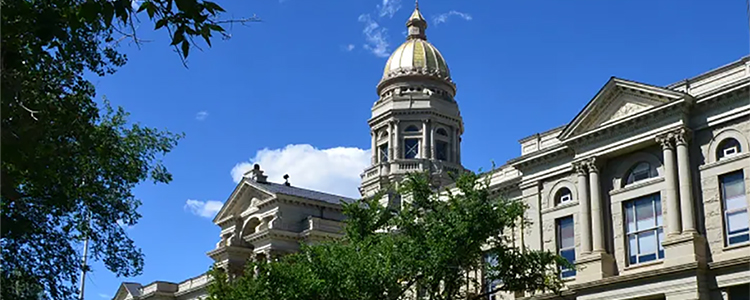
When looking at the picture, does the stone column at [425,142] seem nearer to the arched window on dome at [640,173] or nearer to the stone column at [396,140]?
the stone column at [396,140]

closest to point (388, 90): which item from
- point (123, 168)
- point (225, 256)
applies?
point (225, 256)

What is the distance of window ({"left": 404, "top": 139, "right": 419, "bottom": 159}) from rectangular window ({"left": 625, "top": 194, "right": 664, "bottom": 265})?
31354 millimetres

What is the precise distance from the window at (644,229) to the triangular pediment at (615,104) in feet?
10.1

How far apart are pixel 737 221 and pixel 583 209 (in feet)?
19.8

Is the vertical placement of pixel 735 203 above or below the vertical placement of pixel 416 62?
below

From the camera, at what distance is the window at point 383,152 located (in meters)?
66.7

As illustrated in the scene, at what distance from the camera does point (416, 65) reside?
69.7 metres

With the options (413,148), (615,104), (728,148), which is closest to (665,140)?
(728,148)

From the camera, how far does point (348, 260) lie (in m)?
33.1

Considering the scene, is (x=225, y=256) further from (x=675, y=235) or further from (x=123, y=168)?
(x=123, y=168)

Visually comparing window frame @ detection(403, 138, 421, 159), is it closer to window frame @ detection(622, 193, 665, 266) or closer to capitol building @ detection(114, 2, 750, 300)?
capitol building @ detection(114, 2, 750, 300)

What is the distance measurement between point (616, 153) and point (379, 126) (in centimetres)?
3311

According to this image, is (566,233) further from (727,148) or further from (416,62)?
(416,62)

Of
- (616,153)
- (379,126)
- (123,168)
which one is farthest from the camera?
(379,126)
